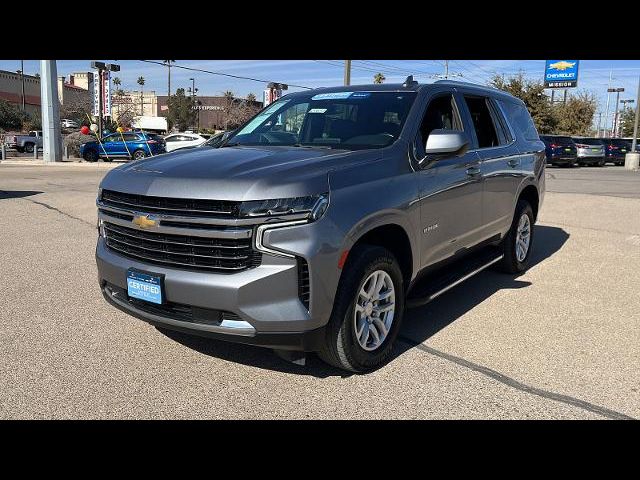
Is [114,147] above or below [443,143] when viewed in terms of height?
below

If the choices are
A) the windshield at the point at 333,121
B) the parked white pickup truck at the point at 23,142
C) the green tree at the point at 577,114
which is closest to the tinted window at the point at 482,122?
the windshield at the point at 333,121

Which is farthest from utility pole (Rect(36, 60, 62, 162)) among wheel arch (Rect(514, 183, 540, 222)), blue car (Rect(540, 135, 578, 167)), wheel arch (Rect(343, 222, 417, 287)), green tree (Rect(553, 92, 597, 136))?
green tree (Rect(553, 92, 597, 136))

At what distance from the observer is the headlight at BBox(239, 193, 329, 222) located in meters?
3.22

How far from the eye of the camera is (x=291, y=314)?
10.8ft

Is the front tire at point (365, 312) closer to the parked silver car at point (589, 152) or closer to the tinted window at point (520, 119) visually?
the tinted window at point (520, 119)

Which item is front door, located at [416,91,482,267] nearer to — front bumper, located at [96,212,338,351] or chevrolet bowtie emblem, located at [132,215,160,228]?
front bumper, located at [96,212,338,351]

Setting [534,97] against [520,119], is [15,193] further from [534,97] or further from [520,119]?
[534,97]

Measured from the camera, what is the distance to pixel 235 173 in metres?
3.41

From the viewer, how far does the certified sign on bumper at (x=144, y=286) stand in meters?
3.47

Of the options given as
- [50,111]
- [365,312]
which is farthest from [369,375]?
[50,111]

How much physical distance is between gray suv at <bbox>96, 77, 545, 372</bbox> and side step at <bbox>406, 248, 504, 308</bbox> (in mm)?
20

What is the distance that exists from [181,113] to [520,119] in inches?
3469
